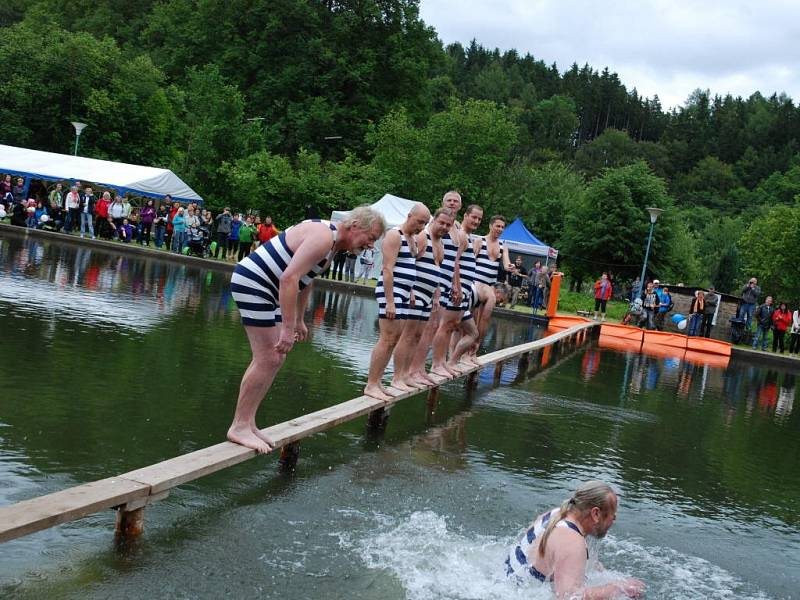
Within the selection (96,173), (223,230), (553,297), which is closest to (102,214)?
(96,173)

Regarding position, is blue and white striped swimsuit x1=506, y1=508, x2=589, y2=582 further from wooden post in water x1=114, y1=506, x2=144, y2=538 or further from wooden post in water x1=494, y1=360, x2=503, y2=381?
wooden post in water x1=494, y1=360, x2=503, y2=381

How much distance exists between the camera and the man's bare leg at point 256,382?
19.1 feet

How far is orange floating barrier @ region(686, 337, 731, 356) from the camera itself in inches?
930

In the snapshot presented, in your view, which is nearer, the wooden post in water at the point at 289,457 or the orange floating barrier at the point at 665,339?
the wooden post in water at the point at 289,457

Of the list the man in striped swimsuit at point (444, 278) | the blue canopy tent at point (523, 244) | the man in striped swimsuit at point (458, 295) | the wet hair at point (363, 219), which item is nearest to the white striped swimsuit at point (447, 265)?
the man in striped swimsuit at point (444, 278)

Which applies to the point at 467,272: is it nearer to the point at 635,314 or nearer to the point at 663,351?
the point at 663,351

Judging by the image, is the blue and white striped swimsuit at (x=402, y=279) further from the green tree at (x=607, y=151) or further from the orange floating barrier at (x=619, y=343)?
the green tree at (x=607, y=151)

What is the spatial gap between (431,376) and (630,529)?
3.73 m

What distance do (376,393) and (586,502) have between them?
149 inches

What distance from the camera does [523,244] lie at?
103ft

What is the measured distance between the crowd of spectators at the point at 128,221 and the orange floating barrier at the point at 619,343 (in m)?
11.0

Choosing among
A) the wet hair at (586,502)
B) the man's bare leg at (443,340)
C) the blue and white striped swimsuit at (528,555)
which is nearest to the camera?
the wet hair at (586,502)

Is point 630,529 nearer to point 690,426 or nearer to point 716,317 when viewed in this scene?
point 690,426

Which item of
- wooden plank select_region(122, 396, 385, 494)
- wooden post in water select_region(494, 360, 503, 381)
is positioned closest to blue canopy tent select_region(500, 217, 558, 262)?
wooden post in water select_region(494, 360, 503, 381)
